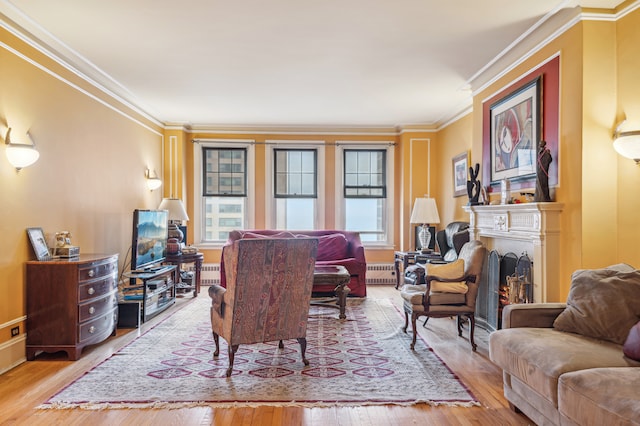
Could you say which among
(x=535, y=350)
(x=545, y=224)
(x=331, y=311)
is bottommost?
(x=331, y=311)

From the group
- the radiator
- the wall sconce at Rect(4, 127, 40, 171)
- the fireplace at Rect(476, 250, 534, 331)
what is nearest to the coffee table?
the fireplace at Rect(476, 250, 534, 331)

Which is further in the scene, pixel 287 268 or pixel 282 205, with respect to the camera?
pixel 282 205

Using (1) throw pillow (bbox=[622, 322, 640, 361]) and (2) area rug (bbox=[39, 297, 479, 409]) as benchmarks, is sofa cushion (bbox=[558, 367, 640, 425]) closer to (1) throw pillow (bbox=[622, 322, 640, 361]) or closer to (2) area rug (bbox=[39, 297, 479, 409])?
(1) throw pillow (bbox=[622, 322, 640, 361])

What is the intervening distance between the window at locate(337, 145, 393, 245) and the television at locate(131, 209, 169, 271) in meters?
3.30

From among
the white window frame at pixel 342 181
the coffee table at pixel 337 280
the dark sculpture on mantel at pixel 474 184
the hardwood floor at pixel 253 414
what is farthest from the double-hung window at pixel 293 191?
the hardwood floor at pixel 253 414

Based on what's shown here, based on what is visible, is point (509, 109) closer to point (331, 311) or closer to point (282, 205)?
point (331, 311)

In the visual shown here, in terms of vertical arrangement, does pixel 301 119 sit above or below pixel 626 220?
above

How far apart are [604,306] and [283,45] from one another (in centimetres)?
338

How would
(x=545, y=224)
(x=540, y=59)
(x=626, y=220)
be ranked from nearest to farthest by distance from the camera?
1. (x=626, y=220)
2. (x=545, y=224)
3. (x=540, y=59)

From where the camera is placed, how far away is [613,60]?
129 inches

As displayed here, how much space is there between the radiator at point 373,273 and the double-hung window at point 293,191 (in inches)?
52.6

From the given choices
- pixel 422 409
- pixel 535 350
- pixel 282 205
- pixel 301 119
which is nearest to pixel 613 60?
pixel 535 350

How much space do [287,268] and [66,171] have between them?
2685 mm

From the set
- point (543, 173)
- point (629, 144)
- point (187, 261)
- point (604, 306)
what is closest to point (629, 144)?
point (629, 144)
